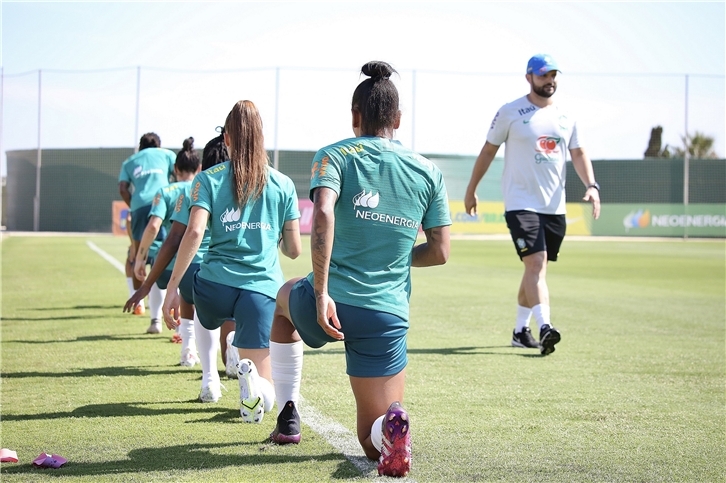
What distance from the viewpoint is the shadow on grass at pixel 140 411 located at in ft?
16.5

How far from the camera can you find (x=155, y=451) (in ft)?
13.9

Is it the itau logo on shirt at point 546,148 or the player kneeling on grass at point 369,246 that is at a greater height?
the itau logo on shirt at point 546,148

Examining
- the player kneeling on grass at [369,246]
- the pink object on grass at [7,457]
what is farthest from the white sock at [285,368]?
the pink object on grass at [7,457]

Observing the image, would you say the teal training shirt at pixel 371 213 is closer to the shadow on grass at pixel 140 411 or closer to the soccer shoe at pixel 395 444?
the soccer shoe at pixel 395 444

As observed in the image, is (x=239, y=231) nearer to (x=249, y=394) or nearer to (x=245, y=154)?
(x=245, y=154)

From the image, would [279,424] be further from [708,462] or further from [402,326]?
[708,462]

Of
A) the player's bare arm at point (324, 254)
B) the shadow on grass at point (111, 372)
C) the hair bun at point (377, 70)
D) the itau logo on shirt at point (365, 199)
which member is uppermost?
the hair bun at point (377, 70)

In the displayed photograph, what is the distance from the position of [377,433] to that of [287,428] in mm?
678

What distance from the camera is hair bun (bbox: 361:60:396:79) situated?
12.8 feet

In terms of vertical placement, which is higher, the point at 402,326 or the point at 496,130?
the point at 496,130

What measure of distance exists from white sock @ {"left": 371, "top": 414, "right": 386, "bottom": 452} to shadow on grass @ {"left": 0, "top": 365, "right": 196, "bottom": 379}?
2979mm

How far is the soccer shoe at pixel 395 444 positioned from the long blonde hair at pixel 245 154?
5.04 ft

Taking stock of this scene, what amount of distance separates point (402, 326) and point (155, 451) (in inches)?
52.9

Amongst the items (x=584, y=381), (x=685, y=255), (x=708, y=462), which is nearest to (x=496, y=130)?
(x=584, y=381)
